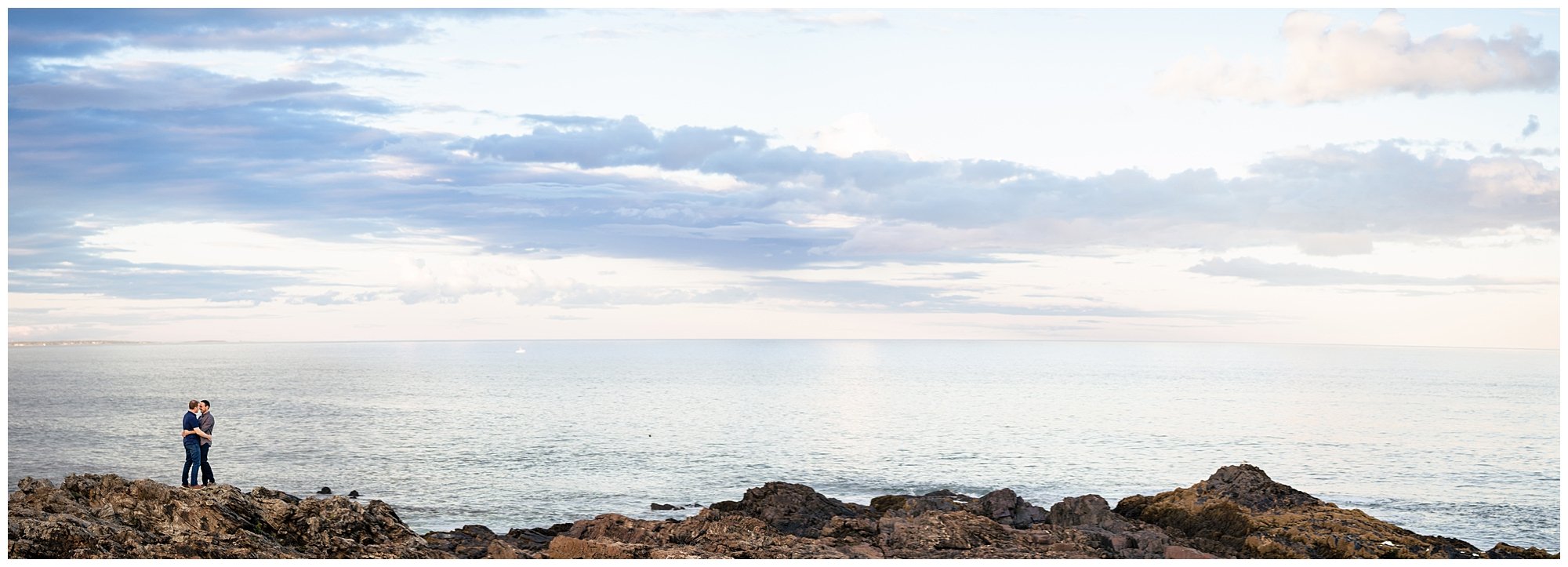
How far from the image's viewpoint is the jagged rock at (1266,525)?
55.5 ft

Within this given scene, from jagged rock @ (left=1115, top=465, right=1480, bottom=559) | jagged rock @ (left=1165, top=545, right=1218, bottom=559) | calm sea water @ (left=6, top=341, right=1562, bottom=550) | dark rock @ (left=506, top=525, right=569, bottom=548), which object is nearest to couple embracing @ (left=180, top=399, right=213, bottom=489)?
dark rock @ (left=506, top=525, right=569, bottom=548)

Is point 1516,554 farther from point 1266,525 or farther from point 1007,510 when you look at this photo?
point 1007,510

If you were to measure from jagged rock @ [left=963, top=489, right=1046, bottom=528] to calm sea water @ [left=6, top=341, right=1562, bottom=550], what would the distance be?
10.7m

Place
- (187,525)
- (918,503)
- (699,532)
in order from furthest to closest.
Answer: (918,503), (699,532), (187,525)

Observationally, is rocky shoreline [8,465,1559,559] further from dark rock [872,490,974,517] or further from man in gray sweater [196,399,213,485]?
man in gray sweater [196,399,213,485]

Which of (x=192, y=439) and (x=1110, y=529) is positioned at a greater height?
(x=192, y=439)

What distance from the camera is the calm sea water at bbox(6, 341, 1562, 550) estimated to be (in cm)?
3391

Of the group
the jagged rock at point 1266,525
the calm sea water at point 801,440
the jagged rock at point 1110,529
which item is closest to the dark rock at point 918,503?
the jagged rock at point 1110,529

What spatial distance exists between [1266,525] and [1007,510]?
4471 millimetres

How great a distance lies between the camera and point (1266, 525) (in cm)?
1822

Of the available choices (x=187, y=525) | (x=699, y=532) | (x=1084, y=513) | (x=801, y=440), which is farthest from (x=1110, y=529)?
(x=801, y=440)

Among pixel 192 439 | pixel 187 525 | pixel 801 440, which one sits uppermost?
pixel 192 439
